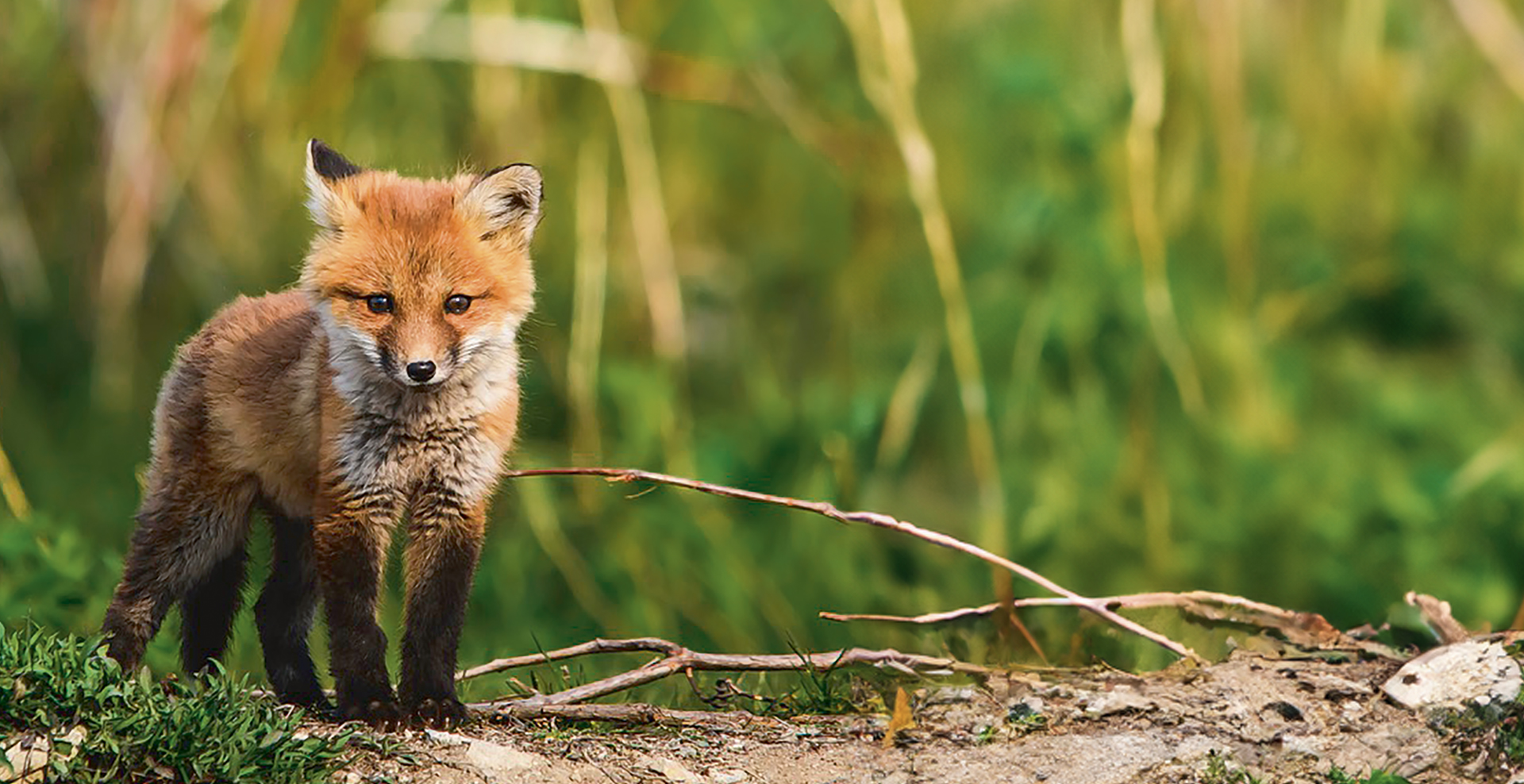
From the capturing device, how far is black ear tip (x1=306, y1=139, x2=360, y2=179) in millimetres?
3303

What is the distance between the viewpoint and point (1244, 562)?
588cm

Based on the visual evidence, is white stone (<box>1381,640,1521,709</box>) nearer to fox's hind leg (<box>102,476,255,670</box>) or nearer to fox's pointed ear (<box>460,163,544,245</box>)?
fox's pointed ear (<box>460,163,544,245</box>)

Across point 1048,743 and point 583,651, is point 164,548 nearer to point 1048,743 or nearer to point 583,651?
point 583,651

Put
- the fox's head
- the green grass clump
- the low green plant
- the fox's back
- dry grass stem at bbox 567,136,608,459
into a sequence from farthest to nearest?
1. dry grass stem at bbox 567,136,608,459
2. the fox's back
3. the low green plant
4. the fox's head
5. the green grass clump

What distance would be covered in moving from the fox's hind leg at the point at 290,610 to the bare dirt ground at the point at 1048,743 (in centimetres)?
46

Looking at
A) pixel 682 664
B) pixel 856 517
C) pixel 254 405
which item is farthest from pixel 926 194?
pixel 254 405

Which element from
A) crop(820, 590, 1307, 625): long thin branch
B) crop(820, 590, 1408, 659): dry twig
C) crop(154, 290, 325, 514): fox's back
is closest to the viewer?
crop(154, 290, 325, 514): fox's back

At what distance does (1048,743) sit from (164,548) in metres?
1.75

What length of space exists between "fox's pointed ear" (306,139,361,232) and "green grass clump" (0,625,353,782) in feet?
2.75

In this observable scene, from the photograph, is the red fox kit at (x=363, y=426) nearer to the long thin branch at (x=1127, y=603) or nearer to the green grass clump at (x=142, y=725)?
the green grass clump at (x=142, y=725)

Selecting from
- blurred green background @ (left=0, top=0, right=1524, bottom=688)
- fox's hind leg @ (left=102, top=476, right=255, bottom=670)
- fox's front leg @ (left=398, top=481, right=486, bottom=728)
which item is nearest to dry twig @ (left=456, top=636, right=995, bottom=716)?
fox's front leg @ (left=398, top=481, right=486, bottom=728)

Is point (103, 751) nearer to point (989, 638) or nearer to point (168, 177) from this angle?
point (989, 638)

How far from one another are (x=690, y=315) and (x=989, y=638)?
9.71 ft

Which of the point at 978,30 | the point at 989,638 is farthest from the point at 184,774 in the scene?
the point at 978,30
